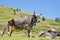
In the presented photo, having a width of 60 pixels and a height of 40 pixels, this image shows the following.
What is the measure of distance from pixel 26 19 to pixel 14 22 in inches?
38.6

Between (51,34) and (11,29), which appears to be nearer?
(11,29)

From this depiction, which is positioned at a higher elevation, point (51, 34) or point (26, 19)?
point (26, 19)

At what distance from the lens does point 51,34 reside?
25.3 metres

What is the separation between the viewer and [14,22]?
1855 centimetres

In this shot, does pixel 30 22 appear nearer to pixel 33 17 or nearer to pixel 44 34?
pixel 33 17

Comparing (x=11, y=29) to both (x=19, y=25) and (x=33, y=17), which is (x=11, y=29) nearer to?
(x=19, y=25)

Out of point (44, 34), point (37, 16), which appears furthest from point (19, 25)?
point (44, 34)

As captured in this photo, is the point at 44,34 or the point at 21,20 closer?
the point at 21,20

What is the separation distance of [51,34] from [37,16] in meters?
6.53

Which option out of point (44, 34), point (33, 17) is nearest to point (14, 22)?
point (33, 17)

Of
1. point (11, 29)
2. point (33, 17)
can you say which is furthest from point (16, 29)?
point (33, 17)

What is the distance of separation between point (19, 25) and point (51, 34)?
7.44 metres

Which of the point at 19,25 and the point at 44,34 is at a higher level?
the point at 19,25

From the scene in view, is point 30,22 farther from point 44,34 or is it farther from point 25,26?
point 44,34
